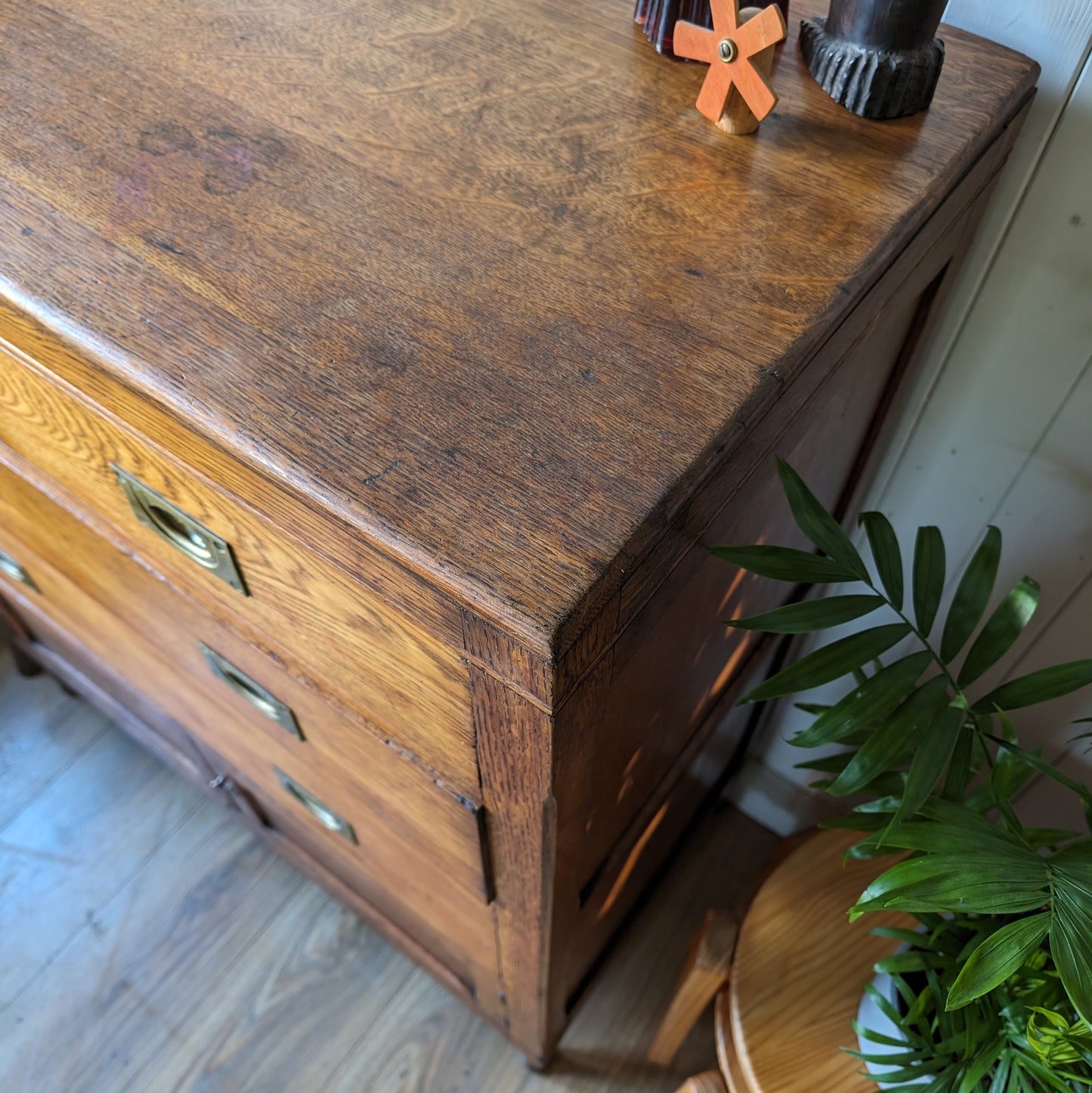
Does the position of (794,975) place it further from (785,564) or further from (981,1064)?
(785,564)

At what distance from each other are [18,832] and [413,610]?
3.83 feet

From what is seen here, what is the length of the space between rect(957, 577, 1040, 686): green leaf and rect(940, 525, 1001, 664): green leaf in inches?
0.4

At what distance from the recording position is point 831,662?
1.90ft

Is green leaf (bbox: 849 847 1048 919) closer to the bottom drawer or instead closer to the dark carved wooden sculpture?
the bottom drawer

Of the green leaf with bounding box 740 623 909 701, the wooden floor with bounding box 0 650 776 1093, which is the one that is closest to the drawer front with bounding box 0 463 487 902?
the green leaf with bounding box 740 623 909 701

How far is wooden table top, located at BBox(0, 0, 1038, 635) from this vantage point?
16.4 inches

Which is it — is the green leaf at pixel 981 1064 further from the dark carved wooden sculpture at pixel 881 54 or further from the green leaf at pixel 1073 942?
the dark carved wooden sculpture at pixel 881 54

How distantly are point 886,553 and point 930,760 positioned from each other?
14 centimetres

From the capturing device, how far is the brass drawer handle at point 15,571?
0.99 m

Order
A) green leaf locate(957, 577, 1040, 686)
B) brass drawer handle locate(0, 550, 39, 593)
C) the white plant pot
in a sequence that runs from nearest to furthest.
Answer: green leaf locate(957, 577, 1040, 686) < the white plant pot < brass drawer handle locate(0, 550, 39, 593)

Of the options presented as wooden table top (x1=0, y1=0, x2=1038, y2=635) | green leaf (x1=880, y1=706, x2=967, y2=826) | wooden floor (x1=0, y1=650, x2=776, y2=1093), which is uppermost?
wooden table top (x1=0, y1=0, x2=1038, y2=635)

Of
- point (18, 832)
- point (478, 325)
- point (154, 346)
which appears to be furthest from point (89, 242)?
point (18, 832)

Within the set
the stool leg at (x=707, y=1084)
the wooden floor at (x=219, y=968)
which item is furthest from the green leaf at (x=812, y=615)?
the wooden floor at (x=219, y=968)

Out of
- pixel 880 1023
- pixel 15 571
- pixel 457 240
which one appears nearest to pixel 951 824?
pixel 880 1023
